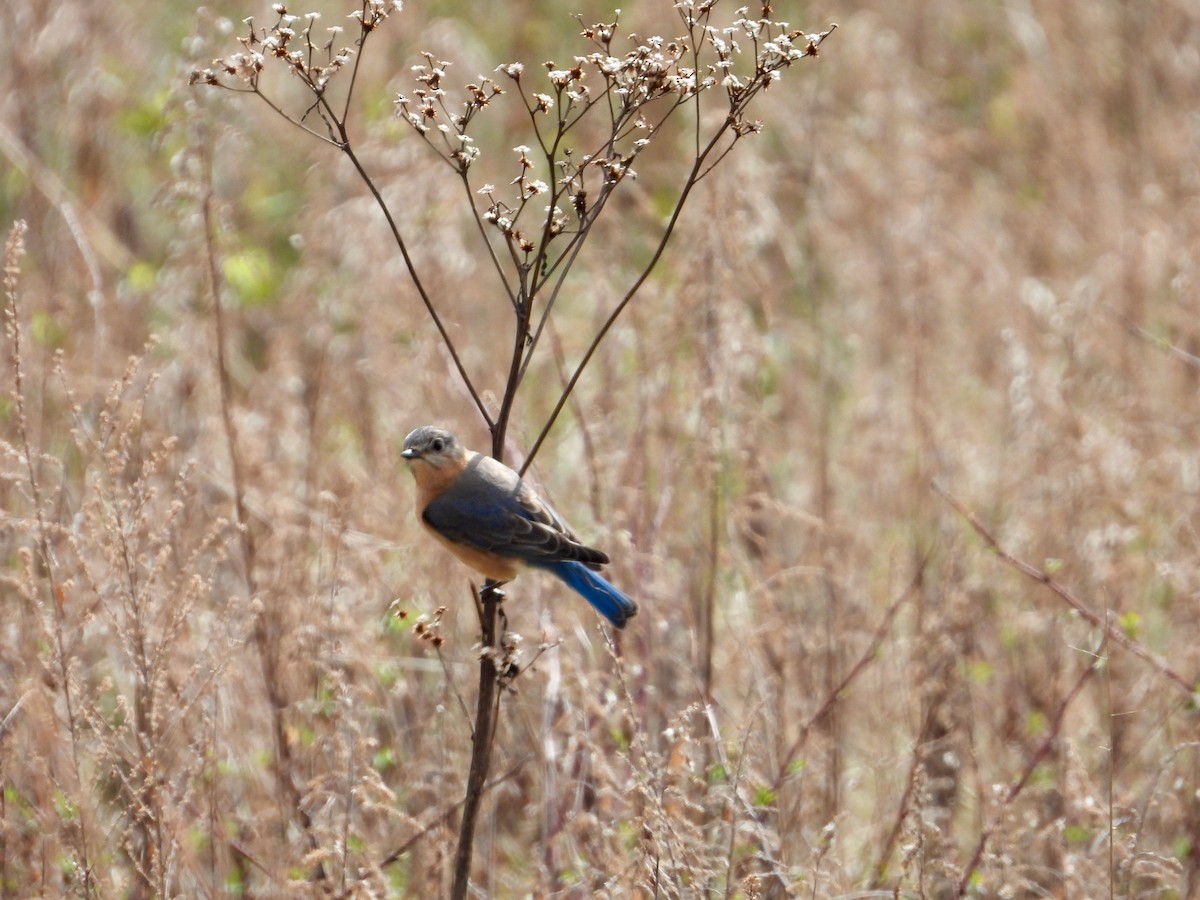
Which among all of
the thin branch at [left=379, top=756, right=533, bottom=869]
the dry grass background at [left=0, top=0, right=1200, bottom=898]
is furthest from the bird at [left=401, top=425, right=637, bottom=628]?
the thin branch at [left=379, top=756, right=533, bottom=869]

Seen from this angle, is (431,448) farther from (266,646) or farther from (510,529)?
(266,646)

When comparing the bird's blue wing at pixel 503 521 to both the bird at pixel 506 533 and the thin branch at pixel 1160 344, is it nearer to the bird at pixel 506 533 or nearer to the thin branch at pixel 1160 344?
the bird at pixel 506 533

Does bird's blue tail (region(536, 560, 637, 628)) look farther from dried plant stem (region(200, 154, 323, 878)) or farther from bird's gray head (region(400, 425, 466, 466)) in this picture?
dried plant stem (region(200, 154, 323, 878))

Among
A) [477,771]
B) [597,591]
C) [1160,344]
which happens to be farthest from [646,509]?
[477,771]

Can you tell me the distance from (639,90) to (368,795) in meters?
2.15

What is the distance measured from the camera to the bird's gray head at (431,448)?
371cm

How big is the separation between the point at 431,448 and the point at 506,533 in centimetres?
41

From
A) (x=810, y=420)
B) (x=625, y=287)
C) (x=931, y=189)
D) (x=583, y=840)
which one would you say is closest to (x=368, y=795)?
(x=583, y=840)

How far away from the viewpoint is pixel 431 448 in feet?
12.2

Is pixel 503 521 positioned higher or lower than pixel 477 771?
higher

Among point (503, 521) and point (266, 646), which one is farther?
point (266, 646)

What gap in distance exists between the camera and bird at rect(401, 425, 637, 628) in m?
3.41

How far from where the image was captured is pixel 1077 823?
13.1 feet

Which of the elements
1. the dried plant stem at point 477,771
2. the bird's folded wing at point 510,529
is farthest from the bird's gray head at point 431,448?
the dried plant stem at point 477,771
